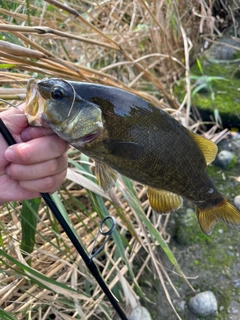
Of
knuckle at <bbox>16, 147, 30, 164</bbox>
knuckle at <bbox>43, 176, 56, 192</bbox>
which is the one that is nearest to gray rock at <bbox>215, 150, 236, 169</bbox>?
knuckle at <bbox>43, 176, 56, 192</bbox>

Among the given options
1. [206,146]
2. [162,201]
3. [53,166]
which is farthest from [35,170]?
[206,146]

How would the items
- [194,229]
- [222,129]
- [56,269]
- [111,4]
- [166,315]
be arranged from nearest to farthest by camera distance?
1. [56,269]
2. [166,315]
3. [194,229]
4. [111,4]
5. [222,129]

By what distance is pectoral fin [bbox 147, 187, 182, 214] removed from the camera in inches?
47.2

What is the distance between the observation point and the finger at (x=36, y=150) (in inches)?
38.9

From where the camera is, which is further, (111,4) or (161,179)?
(111,4)

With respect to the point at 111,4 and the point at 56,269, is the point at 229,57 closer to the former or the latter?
the point at 111,4

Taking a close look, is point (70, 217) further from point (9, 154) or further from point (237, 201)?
point (237, 201)

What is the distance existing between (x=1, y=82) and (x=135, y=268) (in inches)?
46.2

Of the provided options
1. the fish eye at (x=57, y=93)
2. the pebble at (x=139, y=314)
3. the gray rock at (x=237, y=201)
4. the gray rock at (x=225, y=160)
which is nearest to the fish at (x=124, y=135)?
the fish eye at (x=57, y=93)

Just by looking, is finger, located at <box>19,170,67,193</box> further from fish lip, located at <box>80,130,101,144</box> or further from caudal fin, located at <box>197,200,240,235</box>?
caudal fin, located at <box>197,200,240,235</box>

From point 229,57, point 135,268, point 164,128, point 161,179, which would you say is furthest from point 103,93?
point 229,57

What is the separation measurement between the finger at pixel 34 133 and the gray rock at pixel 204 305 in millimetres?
1206

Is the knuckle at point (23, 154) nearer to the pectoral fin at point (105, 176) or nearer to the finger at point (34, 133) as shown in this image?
the finger at point (34, 133)

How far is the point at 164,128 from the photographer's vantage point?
105cm
